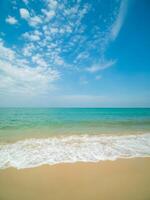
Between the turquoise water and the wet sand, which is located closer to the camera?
the wet sand

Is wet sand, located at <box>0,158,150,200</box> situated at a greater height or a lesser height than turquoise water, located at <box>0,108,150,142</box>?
greater

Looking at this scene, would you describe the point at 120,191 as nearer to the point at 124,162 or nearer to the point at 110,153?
the point at 124,162

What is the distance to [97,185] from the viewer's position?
291 cm

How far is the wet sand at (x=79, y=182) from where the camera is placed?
2611 millimetres

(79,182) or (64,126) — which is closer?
(79,182)

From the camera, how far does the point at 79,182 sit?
3.01m

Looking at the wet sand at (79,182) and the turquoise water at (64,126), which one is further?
the turquoise water at (64,126)

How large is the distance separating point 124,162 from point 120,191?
4.69 feet

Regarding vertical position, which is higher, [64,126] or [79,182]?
[79,182]

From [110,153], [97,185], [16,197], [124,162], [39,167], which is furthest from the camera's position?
[110,153]

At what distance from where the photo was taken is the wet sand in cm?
261

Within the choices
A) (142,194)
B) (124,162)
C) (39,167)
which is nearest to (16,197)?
(39,167)

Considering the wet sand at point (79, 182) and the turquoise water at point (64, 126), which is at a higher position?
the wet sand at point (79, 182)

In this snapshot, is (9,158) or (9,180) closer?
(9,180)
